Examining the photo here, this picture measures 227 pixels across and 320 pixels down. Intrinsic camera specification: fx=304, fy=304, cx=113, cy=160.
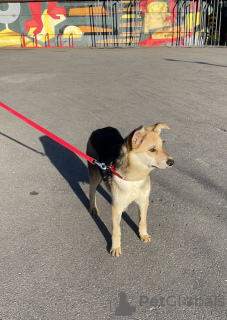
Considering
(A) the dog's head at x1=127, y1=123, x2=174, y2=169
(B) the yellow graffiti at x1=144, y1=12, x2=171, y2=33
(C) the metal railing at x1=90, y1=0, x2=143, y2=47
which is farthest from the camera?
(B) the yellow graffiti at x1=144, y1=12, x2=171, y2=33

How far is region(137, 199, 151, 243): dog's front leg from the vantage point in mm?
3326

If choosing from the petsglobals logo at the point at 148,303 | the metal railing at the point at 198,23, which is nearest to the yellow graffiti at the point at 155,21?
the metal railing at the point at 198,23

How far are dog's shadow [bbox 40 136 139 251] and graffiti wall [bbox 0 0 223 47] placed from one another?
883 inches

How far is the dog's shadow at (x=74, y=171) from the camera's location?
12.5ft

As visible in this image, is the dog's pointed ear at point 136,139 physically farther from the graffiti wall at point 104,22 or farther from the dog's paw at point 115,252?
the graffiti wall at point 104,22

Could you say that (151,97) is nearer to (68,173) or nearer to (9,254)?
(68,173)

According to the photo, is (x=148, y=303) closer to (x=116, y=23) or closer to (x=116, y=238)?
(x=116, y=238)

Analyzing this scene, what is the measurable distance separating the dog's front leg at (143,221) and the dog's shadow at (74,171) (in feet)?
0.53

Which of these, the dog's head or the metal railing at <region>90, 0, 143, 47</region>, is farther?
the metal railing at <region>90, 0, 143, 47</region>

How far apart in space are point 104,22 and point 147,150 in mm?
26439

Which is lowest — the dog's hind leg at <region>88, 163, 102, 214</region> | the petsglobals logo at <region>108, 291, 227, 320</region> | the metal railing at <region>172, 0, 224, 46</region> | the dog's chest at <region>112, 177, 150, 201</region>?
the petsglobals logo at <region>108, 291, 227, 320</region>

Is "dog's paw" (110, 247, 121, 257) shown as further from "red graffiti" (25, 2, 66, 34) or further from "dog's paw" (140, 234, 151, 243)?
"red graffiti" (25, 2, 66, 34)

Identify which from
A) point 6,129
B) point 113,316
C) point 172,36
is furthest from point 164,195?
point 172,36

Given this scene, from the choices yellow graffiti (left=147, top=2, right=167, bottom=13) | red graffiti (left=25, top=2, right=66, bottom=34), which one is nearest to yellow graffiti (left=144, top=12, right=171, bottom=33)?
yellow graffiti (left=147, top=2, right=167, bottom=13)
